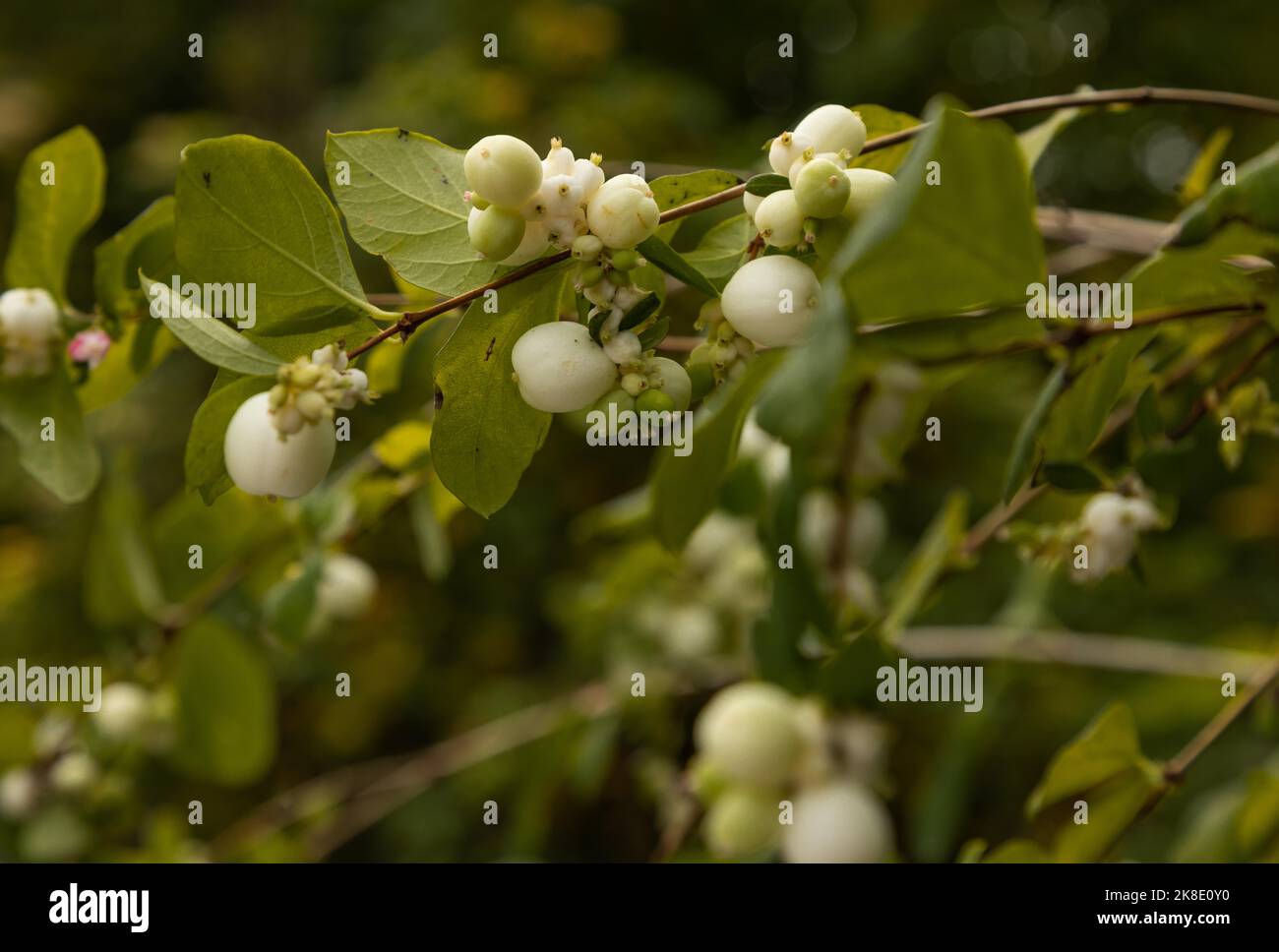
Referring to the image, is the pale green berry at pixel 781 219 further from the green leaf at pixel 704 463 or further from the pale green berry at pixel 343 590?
the pale green berry at pixel 343 590

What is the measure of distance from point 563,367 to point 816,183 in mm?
107

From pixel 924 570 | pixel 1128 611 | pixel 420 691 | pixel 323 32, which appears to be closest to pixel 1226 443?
pixel 924 570

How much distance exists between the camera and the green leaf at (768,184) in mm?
408

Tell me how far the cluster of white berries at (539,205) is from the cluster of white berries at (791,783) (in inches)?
14.0

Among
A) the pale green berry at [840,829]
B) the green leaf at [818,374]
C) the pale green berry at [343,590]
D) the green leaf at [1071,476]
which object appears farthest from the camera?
the pale green berry at [343,590]

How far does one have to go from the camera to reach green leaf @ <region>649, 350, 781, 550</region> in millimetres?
397

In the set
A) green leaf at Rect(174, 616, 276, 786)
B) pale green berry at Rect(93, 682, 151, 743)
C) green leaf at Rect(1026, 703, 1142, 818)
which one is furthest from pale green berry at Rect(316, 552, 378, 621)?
green leaf at Rect(1026, 703, 1142, 818)

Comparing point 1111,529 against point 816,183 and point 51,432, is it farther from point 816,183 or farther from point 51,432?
point 51,432

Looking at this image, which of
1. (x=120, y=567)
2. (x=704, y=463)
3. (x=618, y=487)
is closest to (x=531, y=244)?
(x=704, y=463)

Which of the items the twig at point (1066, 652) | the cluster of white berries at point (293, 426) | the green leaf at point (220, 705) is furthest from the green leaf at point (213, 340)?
the twig at point (1066, 652)

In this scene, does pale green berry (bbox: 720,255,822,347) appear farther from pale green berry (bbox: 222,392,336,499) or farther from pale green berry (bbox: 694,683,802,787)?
pale green berry (bbox: 694,683,802,787)

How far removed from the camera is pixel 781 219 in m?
0.39

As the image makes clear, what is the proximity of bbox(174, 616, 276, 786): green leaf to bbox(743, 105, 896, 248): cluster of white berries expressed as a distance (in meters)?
0.67

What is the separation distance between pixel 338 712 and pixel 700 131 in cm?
111
